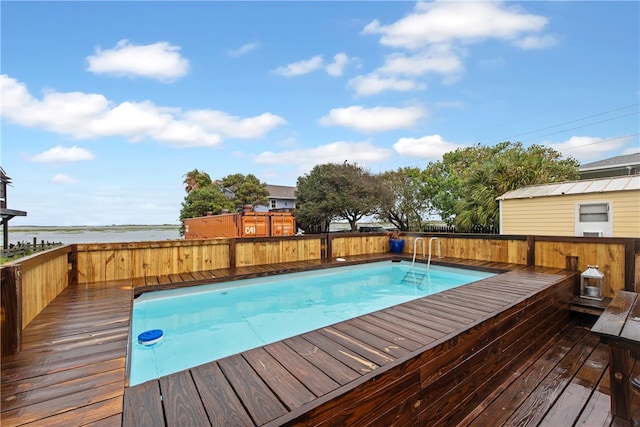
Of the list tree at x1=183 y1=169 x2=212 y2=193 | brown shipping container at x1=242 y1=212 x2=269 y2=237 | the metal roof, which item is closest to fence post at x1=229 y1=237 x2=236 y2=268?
brown shipping container at x1=242 y1=212 x2=269 y2=237

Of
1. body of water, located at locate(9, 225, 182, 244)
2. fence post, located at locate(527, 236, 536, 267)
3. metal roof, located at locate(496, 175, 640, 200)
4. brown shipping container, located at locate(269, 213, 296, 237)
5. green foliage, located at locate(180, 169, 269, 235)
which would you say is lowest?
body of water, located at locate(9, 225, 182, 244)

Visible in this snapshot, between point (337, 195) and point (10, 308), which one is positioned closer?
point (10, 308)

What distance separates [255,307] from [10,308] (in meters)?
2.71

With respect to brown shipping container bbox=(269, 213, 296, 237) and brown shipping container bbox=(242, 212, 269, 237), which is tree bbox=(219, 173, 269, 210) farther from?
brown shipping container bbox=(242, 212, 269, 237)

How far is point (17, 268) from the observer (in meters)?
1.91

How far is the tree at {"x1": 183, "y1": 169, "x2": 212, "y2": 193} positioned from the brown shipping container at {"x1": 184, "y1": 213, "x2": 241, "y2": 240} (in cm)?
1004

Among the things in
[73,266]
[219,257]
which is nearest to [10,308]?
[73,266]

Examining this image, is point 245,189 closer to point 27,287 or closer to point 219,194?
point 219,194

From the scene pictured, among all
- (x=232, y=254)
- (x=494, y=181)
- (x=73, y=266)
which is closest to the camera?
(x=73, y=266)

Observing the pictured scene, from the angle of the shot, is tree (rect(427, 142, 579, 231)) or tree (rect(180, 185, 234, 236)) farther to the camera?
tree (rect(180, 185, 234, 236))

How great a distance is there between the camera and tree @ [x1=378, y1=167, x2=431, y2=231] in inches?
606

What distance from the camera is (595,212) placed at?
709cm

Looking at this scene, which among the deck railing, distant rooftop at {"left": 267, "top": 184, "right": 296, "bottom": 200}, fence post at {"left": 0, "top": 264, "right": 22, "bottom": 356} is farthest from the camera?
distant rooftop at {"left": 267, "top": 184, "right": 296, "bottom": 200}

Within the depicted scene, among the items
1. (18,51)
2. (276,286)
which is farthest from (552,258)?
(18,51)
